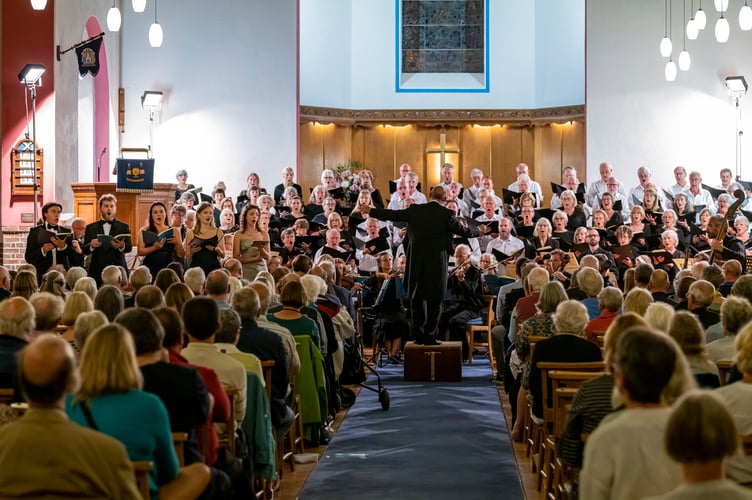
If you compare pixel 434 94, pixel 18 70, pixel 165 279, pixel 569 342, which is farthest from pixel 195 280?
pixel 434 94

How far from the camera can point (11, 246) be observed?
41.2 ft

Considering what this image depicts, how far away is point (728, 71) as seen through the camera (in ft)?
55.0

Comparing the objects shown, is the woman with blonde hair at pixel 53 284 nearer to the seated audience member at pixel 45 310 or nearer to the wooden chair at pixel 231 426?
the seated audience member at pixel 45 310

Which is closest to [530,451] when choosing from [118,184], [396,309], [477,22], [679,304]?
[679,304]

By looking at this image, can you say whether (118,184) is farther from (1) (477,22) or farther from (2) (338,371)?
(1) (477,22)

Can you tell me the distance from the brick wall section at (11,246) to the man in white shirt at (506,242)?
5.07m

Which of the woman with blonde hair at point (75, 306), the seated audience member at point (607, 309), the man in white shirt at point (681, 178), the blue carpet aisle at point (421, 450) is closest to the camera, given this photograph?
the woman with blonde hair at point (75, 306)

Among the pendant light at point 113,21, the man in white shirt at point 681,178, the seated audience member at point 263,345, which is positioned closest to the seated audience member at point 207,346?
the seated audience member at point 263,345

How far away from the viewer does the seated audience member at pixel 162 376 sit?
12.2 feet

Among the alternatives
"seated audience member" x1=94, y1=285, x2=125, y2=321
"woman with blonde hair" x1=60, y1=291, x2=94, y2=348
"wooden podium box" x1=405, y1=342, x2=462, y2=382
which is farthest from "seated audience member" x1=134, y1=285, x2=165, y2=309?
"wooden podium box" x1=405, y1=342, x2=462, y2=382

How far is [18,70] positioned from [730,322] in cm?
1005

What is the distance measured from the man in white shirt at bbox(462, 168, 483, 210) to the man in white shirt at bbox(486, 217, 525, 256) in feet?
7.49

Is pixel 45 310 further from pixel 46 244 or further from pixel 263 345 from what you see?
pixel 46 244

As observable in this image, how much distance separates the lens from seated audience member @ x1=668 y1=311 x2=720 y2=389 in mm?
4289
